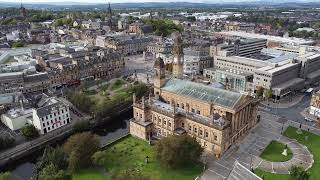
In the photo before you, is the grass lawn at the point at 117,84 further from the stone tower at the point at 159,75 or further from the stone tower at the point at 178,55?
the stone tower at the point at 159,75

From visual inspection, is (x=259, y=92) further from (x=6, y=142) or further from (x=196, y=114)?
(x=6, y=142)

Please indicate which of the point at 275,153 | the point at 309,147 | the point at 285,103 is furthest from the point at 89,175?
the point at 285,103

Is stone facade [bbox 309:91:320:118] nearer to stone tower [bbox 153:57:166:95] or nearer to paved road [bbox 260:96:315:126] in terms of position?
paved road [bbox 260:96:315:126]

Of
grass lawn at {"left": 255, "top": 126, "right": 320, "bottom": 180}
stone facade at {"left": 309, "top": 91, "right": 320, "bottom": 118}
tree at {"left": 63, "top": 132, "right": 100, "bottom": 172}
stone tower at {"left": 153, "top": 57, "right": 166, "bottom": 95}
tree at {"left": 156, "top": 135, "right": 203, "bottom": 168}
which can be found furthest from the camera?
stone facade at {"left": 309, "top": 91, "right": 320, "bottom": 118}

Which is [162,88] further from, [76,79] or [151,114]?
[76,79]

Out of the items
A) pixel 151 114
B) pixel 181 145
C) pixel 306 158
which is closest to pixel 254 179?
pixel 181 145

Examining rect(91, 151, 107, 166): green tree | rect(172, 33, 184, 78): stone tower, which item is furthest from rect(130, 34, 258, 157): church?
rect(91, 151, 107, 166): green tree
